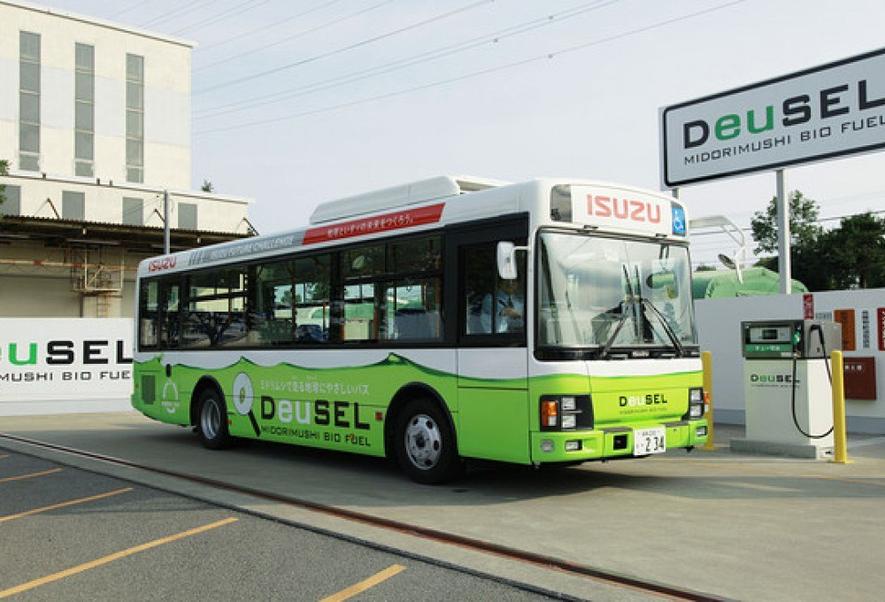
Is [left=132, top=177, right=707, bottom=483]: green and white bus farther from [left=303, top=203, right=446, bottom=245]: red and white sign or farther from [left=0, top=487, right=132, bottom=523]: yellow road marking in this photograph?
[left=0, top=487, right=132, bottom=523]: yellow road marking

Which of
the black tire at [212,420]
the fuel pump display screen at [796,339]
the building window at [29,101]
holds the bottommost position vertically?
the black tire at [212,420]

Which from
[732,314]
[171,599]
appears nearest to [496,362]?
[171,599]

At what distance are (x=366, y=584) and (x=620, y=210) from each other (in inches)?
191

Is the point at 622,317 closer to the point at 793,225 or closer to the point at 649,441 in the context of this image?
the point at 649,441

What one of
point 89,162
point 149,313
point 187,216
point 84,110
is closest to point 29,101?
point 84,110

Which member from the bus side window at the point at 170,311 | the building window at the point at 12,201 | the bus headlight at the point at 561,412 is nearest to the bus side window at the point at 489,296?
the bus headlight at the point at 561,412

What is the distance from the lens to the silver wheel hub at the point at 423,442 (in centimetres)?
910

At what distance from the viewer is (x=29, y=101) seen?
48500 mm

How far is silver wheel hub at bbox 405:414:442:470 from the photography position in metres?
9.10

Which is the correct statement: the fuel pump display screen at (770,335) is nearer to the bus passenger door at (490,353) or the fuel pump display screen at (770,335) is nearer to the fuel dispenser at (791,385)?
the fuel dispenser at (791,385)

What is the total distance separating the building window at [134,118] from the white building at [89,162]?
61 mm

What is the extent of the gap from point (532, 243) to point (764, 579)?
3.71 metres

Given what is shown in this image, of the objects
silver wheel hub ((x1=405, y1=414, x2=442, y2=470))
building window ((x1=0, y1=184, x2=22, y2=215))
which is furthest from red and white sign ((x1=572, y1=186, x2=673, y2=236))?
building window ((x1=0, y1=184, x2=22, y2=215))

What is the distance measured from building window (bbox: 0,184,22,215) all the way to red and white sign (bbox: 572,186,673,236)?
3692 cm
